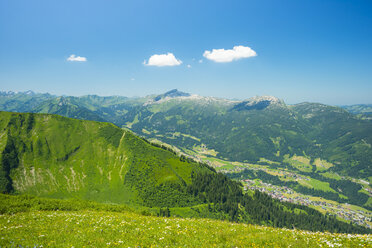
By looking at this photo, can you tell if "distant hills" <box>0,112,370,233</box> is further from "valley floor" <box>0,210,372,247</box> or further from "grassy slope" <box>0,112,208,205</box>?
"valley floor" <box>0,210,372,247</box>

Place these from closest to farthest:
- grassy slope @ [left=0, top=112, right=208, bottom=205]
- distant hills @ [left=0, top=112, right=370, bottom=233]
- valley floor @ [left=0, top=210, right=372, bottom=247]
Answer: valley floor @ [left=0, top=210, right=372, bottom=247], distant hills @ [left=0, top=112, right=370, bottom=233], grassy slope @ [left=0, top=112, right=208, bottom=205]

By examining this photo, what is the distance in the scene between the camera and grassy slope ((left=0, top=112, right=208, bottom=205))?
140 m

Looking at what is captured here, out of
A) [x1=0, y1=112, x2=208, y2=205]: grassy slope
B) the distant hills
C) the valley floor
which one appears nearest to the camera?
the valley floor

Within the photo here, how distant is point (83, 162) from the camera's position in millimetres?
163375

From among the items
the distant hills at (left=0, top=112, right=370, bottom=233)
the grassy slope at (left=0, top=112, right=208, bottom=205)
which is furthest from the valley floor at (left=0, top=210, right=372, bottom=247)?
the grassy slope at (left=0, top=112, right=208, bottom=205)

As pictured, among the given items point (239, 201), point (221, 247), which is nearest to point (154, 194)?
point (239, 201)

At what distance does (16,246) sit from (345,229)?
267 m

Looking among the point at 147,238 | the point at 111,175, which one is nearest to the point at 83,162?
the point at 111,175

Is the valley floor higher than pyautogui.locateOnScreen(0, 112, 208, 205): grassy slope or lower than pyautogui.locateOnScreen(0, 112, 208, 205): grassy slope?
higher

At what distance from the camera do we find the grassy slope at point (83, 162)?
140 metres

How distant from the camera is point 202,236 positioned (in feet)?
55.8

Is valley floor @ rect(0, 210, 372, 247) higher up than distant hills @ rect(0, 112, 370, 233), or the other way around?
valley floor @ rect(0, 210, 372, 247)

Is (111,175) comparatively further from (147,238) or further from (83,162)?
(147,238)

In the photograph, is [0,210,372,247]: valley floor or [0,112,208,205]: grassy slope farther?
[0,112,208,205]: grassy slope
